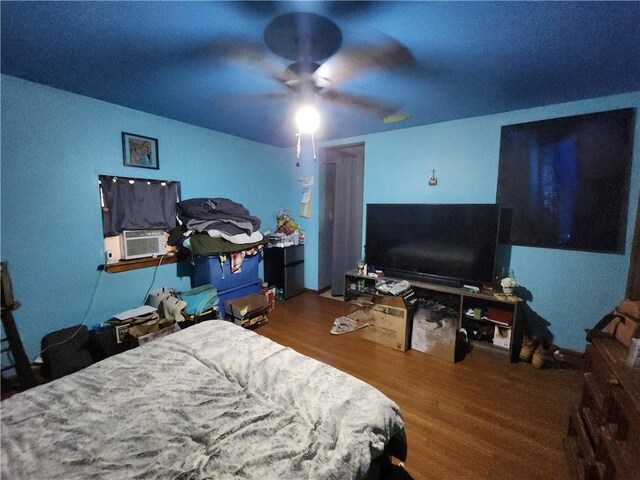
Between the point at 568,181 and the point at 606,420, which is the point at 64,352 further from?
the point at 568,181

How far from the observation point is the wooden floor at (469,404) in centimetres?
132

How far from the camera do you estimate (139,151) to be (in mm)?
2457

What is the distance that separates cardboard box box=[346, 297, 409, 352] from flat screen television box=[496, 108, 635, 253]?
1.24 meters

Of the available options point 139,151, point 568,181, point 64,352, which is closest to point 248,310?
point 64,352

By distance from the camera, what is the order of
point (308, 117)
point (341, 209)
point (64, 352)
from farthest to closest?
1. point (341, 209)
2. point (64, 352)
3. point (308, 117)

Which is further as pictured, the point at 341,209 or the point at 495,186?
the point at 341,209

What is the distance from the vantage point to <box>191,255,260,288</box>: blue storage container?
270 cm

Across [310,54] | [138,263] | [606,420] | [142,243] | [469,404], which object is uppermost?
[310,54]

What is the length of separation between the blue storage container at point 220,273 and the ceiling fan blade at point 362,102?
6.31 feet

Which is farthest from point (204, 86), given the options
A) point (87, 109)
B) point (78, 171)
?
point (78, 171)

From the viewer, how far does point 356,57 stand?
1515 mm

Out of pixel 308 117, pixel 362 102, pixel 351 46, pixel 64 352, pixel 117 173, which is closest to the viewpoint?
pixel 351 46

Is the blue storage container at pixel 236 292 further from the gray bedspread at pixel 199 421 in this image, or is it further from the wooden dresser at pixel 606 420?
the wooden dresser at pixel 606 420

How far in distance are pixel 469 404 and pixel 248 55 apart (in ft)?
8.77
